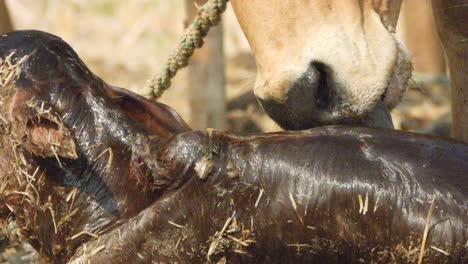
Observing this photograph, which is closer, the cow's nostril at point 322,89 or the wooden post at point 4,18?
the cow's nostril at point 322,89

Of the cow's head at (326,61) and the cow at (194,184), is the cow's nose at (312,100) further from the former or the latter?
the cow at (194,184)

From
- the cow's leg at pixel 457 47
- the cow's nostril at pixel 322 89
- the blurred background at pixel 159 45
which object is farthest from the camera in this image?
the blurred background at pixel 159 45

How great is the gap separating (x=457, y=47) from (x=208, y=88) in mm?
2318

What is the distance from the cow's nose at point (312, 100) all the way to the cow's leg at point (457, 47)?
1.14 meters

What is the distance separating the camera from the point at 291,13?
2977 millimetres

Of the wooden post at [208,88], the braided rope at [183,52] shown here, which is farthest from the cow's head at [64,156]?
the wooden post at [208,88]

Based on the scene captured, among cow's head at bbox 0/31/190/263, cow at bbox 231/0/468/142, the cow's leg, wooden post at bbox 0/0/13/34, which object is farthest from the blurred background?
cow's head at bbox 0/31/190/263

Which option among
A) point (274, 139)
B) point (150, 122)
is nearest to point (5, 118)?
point (150, 122)

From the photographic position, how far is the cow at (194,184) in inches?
89.0

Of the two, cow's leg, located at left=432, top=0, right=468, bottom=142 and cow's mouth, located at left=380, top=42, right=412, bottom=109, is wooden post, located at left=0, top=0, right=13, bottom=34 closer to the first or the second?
cow's leg, located at left=432, top=0, right=468, bottom=142

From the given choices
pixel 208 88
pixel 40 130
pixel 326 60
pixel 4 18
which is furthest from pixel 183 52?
pixel 208 88

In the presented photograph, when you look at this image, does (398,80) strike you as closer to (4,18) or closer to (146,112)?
(146,112)

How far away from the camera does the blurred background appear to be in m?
7.37

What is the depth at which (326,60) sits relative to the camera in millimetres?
2766
